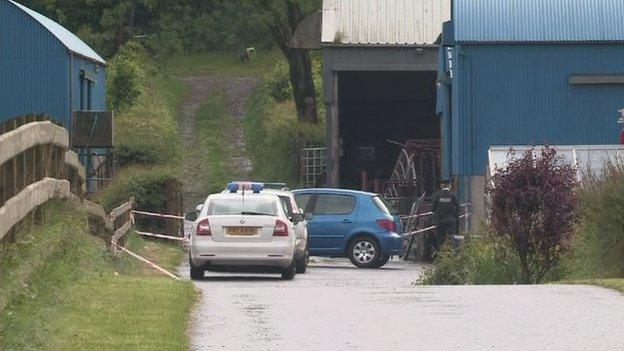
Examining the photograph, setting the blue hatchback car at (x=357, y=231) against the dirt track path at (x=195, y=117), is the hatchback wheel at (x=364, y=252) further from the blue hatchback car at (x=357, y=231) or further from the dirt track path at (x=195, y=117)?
the dirt track path at (x=195, y=117)

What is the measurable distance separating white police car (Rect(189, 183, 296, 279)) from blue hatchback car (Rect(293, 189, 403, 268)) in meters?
7.29

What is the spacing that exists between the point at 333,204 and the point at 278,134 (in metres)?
26.4

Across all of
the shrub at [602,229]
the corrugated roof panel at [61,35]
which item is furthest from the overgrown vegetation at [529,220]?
the corrugated roof panel at [61,35]

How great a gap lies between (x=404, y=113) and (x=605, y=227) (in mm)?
38000

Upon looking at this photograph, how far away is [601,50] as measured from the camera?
143 feet

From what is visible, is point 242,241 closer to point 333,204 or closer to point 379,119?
point 333,204

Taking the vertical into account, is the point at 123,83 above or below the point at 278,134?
above

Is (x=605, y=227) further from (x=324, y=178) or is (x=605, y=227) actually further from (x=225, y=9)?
(x=225, y=9)

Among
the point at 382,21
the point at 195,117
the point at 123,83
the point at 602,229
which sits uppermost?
the point at 382,21

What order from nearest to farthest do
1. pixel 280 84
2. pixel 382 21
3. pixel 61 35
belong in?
pixel 61 35
pixel 382 21
pixel 280 84

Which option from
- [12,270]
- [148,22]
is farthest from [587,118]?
[148,22]

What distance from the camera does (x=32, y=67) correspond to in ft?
156

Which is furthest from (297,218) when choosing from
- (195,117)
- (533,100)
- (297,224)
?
(195,117)

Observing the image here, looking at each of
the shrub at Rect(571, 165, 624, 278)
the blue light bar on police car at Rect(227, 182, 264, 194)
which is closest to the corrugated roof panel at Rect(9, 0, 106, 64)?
the blue light bar on police car at Rect(227, 182, 264, 194)
